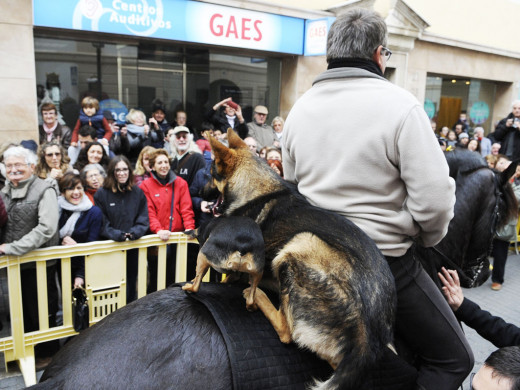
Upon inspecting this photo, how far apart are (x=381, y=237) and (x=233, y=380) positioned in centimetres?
95

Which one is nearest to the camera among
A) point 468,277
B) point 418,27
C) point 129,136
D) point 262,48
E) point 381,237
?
point 381,237

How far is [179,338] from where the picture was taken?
1806 mm

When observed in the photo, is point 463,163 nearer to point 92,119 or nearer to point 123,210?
point 123,210

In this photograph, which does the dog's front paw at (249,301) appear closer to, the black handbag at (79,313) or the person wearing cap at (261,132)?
the black handbag at (79,313)

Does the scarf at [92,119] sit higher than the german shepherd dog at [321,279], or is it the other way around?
the scarf at [92,119]

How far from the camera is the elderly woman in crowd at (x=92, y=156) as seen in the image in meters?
6.12

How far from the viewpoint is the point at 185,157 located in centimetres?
667

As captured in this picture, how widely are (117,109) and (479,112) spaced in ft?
51.4

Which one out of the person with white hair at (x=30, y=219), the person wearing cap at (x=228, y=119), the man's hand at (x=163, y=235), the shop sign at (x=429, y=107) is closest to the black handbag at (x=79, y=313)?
the person with white hair at (x=30, y=219)

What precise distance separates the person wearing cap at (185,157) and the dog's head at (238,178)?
434 cm

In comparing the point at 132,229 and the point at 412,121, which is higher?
the point at 412,121

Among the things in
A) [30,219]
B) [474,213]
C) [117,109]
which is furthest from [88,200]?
[117,109]

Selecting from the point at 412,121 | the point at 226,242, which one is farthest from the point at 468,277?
the point at 226,242

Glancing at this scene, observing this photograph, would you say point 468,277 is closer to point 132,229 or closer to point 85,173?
point 132,229
